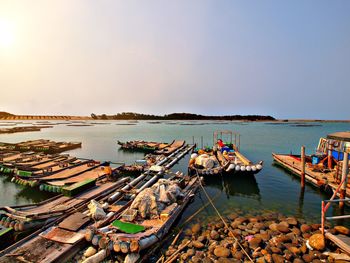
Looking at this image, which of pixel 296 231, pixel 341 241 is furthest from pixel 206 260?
pixel 341 241

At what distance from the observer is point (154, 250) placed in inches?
427

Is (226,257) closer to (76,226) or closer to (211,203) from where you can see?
(211,203)

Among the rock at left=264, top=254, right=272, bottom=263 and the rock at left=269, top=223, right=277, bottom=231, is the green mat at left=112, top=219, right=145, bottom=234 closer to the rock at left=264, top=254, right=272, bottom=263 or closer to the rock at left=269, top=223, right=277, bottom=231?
the rock at left=264, top=254, right=272, bottom=263

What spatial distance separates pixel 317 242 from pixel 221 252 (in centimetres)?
532

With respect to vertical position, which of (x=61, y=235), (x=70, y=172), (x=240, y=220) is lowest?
(x=240, y=220)

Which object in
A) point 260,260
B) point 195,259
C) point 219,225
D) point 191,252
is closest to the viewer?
point 260,260

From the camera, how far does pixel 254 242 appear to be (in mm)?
11148

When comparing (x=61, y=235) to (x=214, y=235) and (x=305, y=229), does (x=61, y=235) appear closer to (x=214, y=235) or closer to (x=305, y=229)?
(x=214, y=235)

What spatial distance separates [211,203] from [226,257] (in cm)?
748

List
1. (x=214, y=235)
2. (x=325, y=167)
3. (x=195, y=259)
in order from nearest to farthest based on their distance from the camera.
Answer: (x=195, y=259) < (x=214, y=235) < (x=325, y=167)

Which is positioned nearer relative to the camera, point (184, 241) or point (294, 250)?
point (294, 250)

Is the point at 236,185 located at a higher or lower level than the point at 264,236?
lower

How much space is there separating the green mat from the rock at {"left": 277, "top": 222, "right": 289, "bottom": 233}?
8.77 metres

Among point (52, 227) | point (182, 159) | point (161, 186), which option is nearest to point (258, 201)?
point (161, 186)
